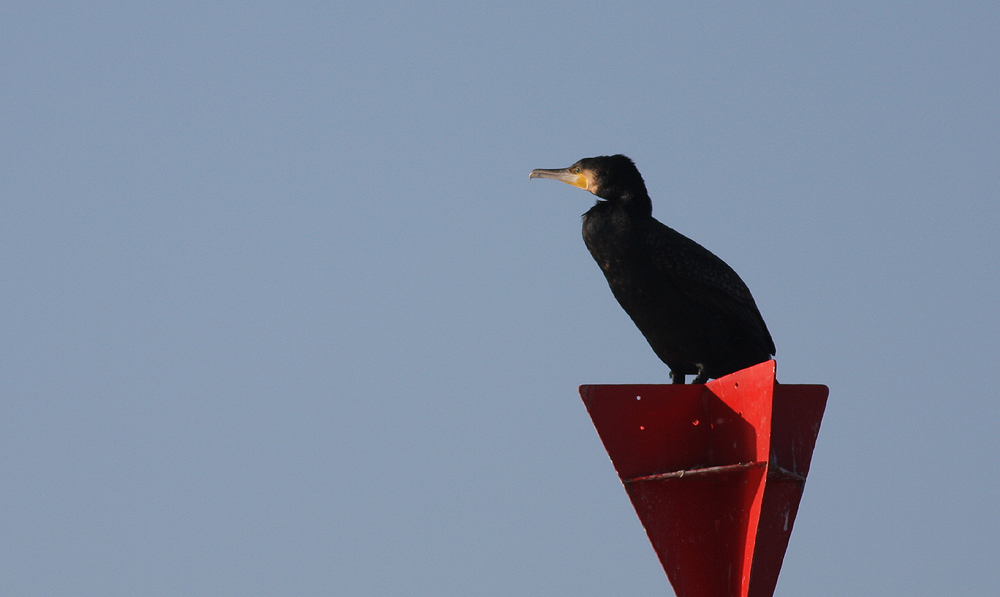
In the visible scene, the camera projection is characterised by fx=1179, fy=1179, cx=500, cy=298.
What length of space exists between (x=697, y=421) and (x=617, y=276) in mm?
2188

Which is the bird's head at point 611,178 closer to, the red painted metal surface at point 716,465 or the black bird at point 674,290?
the black bird at point 674,290

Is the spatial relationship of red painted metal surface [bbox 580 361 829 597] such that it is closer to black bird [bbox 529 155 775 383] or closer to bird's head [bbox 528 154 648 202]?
black bird [bbox 529 155 775 383]

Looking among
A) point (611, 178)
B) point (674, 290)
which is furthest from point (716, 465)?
point (611, 178)

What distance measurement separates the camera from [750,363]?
26.4 feet

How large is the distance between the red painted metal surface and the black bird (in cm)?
199

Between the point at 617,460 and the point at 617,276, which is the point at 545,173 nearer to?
the point at 617,276

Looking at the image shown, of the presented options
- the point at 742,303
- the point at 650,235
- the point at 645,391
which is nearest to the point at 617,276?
the point at 650,235

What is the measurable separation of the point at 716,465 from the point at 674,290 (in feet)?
7.51

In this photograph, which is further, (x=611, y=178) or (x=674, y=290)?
(x=611, y=178)

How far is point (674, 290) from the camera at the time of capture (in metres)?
7.89

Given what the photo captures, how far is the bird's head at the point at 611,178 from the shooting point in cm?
820

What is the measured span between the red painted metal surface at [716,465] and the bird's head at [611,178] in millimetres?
2587

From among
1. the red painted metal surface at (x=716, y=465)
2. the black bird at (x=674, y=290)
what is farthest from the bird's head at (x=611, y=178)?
the red painted metal surface at (x=716, y=465)

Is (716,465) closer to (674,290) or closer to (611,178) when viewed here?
(674,290)
